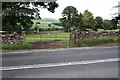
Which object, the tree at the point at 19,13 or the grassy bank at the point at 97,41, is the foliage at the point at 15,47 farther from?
the grassy bank at the point at 97,41

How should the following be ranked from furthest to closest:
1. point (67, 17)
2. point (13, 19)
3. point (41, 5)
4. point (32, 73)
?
point (67, 17) → point (41, 5) → point (13, 19) → point (32, 73)

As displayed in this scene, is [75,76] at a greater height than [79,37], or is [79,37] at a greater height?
[79,37]

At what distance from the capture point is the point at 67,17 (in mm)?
62812

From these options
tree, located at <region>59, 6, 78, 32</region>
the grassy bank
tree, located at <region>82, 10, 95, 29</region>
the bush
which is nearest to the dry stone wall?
the grassy bank

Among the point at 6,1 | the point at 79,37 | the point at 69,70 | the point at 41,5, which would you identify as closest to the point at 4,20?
the point at 6,1

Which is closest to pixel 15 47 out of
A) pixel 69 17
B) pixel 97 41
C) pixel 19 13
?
pixel 19 13

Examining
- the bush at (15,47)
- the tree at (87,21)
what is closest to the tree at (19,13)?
the bush at (15,47)

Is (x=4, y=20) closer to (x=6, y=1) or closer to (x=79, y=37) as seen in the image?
(x=6, y=1)

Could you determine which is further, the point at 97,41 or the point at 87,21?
the point at 87,21

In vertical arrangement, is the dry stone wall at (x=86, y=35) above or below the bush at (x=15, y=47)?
above

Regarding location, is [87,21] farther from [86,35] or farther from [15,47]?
[15,47]

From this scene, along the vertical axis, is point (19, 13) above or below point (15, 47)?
above

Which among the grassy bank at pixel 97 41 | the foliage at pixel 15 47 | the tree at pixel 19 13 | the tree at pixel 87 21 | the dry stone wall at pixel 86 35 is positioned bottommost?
the foliage at pixel 15 47

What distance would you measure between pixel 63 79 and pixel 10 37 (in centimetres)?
931
